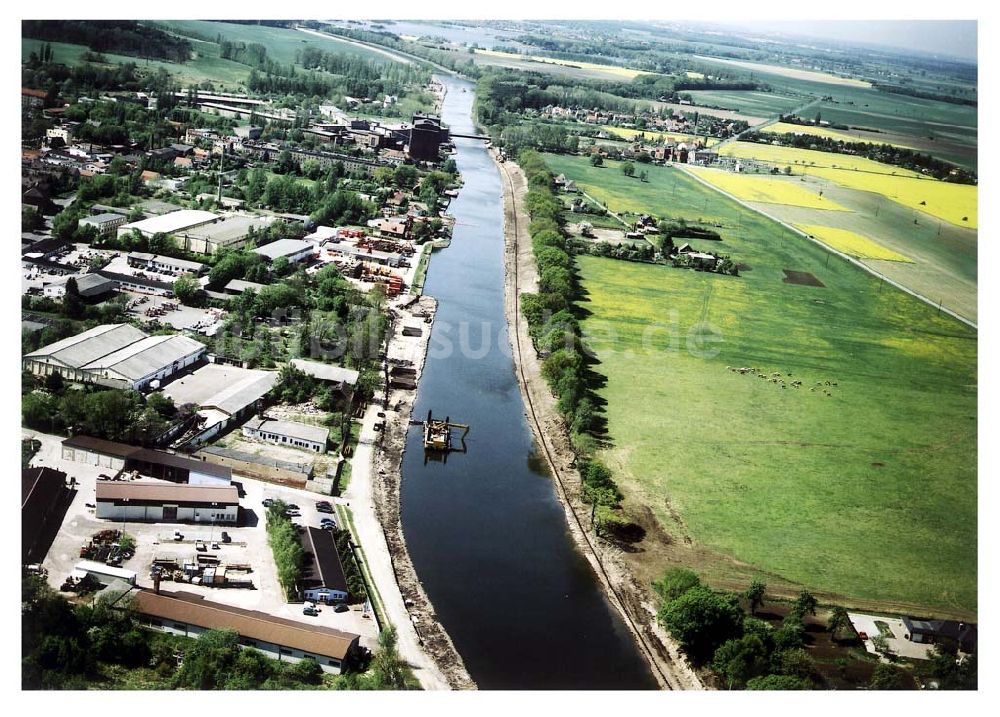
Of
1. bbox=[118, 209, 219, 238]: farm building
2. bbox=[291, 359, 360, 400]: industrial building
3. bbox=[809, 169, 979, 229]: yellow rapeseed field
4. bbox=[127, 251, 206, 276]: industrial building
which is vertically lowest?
bbox=[291, 359, 360, 400]: industrial building

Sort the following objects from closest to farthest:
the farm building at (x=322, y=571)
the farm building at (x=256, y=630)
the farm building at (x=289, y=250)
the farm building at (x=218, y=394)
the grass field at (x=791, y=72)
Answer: the farm building at (x=256, y=630), the farm building at (x=322, y=571), the farm building at (x=218, y=394), the grass field at (x=791, y=72), the farm building at (x=289, y=250)

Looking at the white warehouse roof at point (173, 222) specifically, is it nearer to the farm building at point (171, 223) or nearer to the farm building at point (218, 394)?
the farm building at point (171, 223)

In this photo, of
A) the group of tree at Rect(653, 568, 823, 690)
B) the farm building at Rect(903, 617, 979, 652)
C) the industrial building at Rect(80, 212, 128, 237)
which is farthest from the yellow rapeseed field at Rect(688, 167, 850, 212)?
the industrial building at Rect(80, 212, 128, 237)

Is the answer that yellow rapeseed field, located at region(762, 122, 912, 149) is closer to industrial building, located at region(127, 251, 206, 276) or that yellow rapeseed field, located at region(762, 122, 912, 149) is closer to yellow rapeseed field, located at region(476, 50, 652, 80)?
yellow rapeseed field, located at region(476, 50, 652, 80)

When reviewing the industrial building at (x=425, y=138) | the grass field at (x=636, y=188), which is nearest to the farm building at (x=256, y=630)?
the grass field at (x=636, y=188)

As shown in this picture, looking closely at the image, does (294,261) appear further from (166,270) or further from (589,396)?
(589,396)

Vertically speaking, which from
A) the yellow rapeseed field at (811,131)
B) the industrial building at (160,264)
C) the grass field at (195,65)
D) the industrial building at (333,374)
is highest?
the yellow rapeseed field at (811,131)
